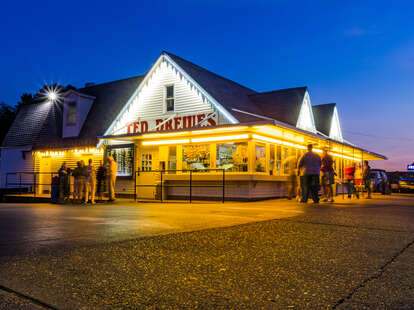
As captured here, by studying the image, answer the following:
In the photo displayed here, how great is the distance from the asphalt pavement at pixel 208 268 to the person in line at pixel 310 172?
7.12 meters

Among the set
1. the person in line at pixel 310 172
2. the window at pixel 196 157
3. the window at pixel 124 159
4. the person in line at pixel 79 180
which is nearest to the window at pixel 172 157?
the window at pixel 196 157

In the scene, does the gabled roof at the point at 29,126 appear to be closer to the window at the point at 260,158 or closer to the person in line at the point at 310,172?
the window at the point at 260,158

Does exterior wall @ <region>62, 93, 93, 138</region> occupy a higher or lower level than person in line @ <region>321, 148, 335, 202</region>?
higher

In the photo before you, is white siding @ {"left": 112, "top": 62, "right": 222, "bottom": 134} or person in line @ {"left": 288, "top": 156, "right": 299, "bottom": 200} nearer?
person in line @ {"left": 288, "top": 156, "right": 299, "bottom": 200}

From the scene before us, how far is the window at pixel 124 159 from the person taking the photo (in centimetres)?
2039

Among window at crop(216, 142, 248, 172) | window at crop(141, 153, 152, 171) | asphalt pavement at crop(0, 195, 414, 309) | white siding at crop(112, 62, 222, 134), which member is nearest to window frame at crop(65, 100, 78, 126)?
white siding at crop(112, 62, 222, 134)

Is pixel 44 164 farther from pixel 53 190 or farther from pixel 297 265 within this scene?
pixel 297 265

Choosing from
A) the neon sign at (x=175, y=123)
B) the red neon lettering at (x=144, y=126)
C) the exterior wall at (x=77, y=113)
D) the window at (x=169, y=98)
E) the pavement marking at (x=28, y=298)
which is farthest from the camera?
the exterior wall at (x=77, y=113)

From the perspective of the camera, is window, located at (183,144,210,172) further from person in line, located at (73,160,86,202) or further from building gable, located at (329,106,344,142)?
building gable, located at (329,106,344,142)

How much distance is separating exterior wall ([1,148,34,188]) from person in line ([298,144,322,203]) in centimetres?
1860

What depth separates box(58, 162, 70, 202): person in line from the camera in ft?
55.5

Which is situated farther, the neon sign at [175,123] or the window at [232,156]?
the neon sign at [175,123]

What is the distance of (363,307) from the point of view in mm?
2756

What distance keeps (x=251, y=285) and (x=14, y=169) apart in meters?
26.2
